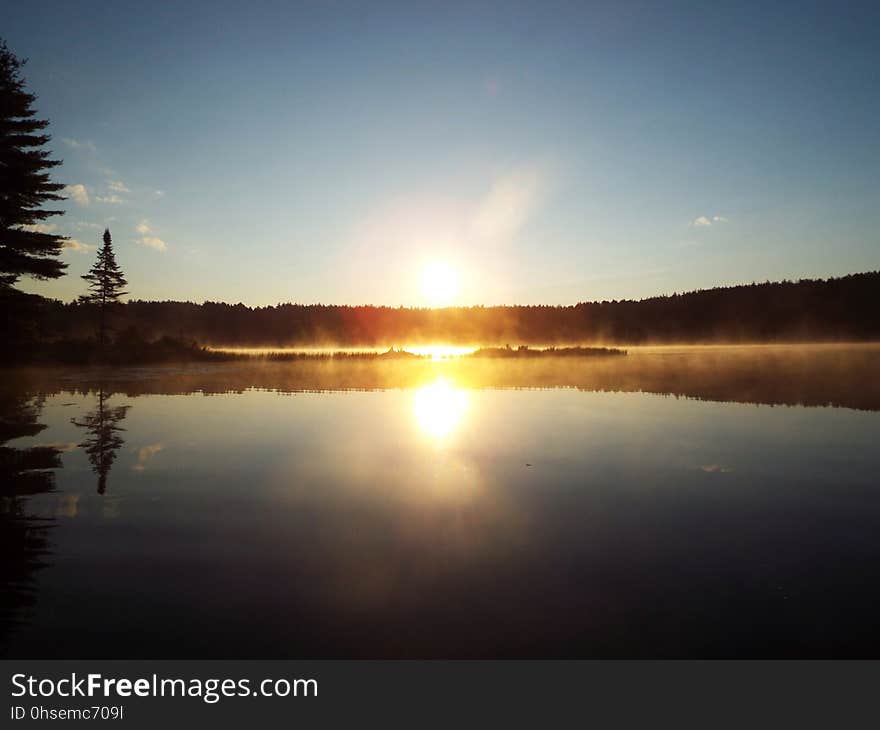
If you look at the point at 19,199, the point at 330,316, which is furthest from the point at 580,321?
the point at 19,199

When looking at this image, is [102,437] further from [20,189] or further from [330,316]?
[330,316]

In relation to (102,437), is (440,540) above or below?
below

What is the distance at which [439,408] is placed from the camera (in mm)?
19672

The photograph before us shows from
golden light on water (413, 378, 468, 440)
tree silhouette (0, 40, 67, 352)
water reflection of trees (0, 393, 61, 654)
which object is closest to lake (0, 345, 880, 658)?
water reflection of trees (0, 393, 61, 654)

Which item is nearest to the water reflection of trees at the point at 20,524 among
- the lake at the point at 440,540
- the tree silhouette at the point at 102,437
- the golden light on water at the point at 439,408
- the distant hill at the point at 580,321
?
the lake at the point at 440,540

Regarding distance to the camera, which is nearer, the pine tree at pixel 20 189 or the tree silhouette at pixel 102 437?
the tree silhouette at pixel 102 437

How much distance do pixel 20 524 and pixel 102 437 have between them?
6.55m

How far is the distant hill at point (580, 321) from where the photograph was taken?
130m

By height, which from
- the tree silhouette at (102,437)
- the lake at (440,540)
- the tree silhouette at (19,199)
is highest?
the tree silhouette at (19,199)

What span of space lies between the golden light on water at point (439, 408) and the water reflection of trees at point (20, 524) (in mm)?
8567

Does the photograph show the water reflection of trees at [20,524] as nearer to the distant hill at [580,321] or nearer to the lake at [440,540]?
the lake at [440,540]

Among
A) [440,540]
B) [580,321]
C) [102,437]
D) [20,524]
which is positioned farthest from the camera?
[580,321]

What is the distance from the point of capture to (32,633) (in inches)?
181
